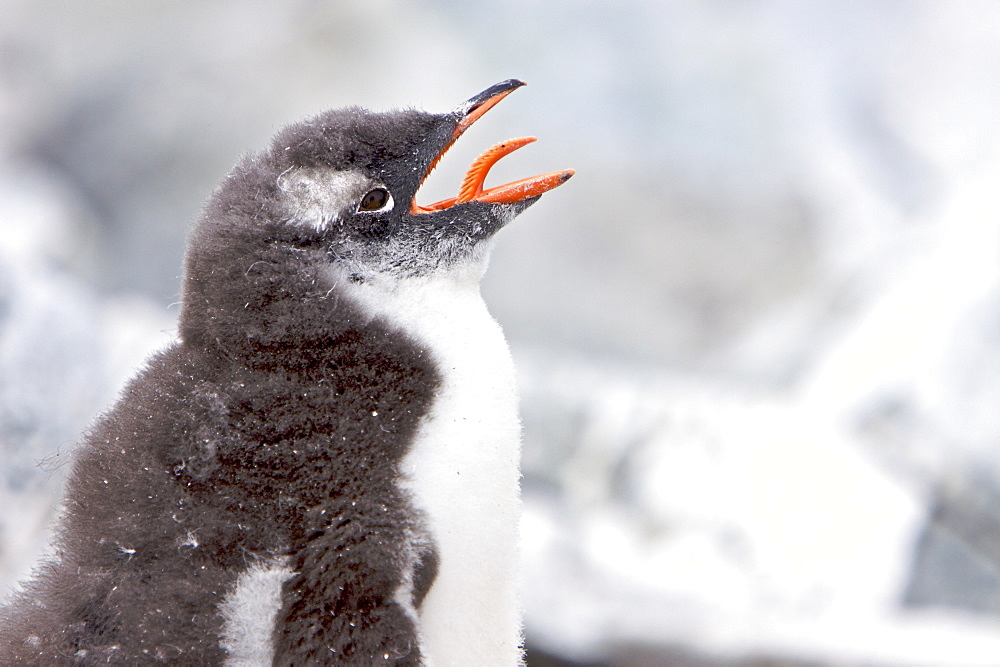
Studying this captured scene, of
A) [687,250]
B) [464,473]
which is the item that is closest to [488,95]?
[464,473]

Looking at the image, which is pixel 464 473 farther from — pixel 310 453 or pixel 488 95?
pixel 488 95

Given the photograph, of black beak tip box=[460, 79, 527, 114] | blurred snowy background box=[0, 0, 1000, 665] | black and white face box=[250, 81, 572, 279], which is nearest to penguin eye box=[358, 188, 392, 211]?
black and white face box=[250, 81, 572, 279]

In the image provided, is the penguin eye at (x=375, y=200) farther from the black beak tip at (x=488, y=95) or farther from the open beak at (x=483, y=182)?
the black beak tip at (x=488, y=95)

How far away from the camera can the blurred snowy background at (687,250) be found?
86.3 inches

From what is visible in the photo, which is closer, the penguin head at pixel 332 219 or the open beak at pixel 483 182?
the penguin head at pixel 332 219

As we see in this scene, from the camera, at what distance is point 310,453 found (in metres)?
0.80

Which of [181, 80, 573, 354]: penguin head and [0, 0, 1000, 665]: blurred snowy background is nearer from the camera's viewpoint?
[181, 80, 573, 354]: penguin head

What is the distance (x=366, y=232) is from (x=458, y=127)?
20 centimetres

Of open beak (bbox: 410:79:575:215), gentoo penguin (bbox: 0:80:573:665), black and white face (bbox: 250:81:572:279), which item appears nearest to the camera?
gentoo penguin (bbox: 0:80:573:665)

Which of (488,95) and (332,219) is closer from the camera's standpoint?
(332,219)

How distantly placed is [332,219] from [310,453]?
0.24 m

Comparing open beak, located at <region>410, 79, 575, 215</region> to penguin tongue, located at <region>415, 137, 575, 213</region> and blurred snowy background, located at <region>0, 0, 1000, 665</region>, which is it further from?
blurred snowy background, located at <region>0, 0, 1000, 665</region>

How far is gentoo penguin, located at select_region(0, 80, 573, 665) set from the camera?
771 mm

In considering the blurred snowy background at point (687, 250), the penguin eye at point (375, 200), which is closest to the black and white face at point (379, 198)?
the penguin eye at point (375, 200)
